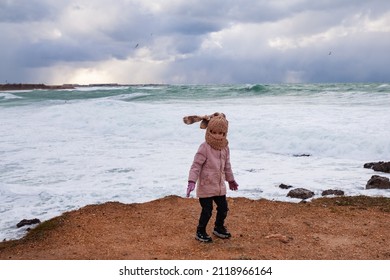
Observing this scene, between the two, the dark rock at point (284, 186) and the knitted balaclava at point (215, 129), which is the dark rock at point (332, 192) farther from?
the knitted balaclava at point (215, 129)

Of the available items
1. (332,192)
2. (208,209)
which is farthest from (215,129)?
(332,192)

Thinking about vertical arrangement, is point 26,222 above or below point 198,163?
below

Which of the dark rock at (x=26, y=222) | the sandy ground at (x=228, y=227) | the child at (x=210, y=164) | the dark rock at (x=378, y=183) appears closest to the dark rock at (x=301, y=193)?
the sandy ground at (x=228, y=227)

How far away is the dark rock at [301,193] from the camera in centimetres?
770

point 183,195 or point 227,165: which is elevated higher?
point 227,165

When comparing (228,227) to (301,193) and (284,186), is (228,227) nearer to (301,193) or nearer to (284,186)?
(301,193)

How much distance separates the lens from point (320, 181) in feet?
29.3

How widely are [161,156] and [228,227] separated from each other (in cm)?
649

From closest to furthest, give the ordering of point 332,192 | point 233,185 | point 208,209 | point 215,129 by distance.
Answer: point 215,129 → point 208,209 → point 233,185 → point 332,192

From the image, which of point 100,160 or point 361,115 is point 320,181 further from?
point 361,115

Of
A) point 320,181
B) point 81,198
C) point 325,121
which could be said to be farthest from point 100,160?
point 325,121

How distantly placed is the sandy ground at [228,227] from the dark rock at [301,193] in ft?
1.38

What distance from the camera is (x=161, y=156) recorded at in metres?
12.2

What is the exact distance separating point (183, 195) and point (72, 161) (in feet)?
15.5
